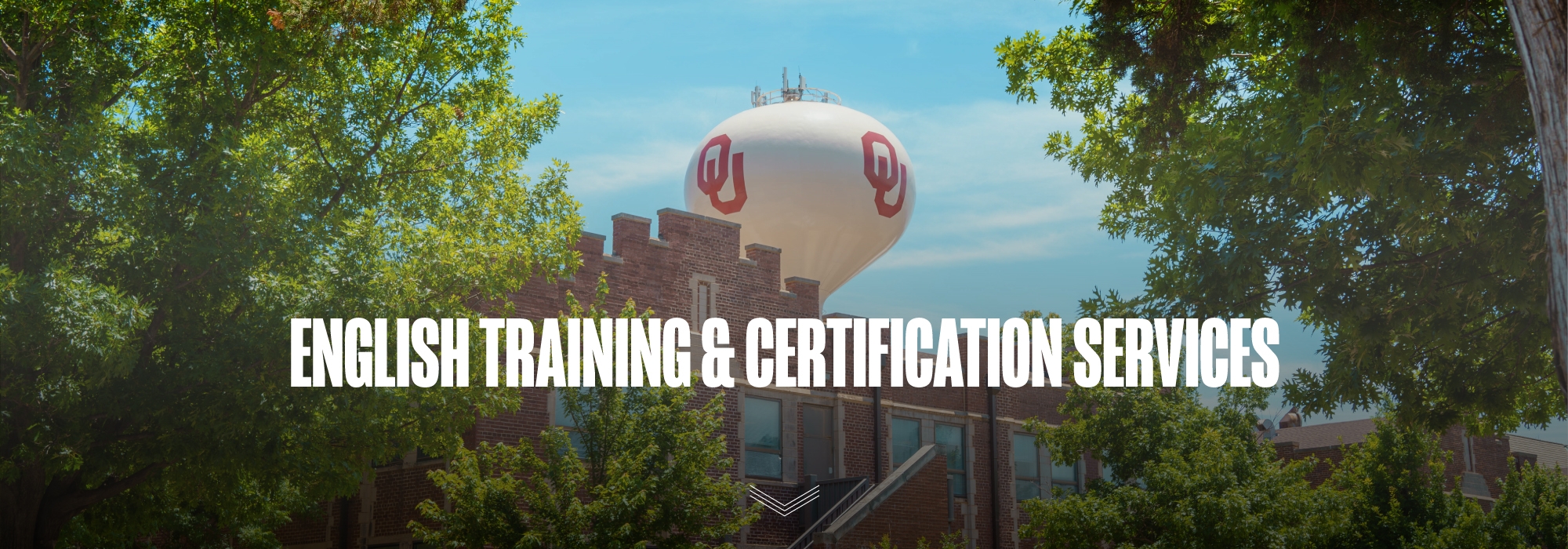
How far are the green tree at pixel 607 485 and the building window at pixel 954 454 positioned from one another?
417 inches

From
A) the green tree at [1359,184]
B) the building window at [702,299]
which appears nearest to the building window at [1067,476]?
the building window at [702,299]

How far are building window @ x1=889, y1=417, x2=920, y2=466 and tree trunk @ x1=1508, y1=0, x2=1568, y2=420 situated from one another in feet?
68.3

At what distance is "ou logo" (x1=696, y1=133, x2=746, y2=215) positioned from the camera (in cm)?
3259

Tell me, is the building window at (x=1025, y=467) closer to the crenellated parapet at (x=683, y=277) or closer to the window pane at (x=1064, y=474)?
the window pane at (x=1064, y=474)

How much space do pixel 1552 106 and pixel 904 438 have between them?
71.2 ft

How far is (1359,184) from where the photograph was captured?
1505 cm

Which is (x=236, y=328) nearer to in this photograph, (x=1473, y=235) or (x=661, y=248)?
(x=661, y=248)

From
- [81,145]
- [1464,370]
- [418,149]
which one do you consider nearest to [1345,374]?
[1464,370]

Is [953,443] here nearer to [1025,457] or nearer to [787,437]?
[1025,457]

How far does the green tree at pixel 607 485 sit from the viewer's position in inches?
748

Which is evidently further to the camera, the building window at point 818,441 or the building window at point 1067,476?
the building window at point 1067,476

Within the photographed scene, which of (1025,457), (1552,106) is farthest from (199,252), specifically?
(1025,457)

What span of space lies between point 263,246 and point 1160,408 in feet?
52.7

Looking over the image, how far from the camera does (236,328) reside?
14664 millimetres
